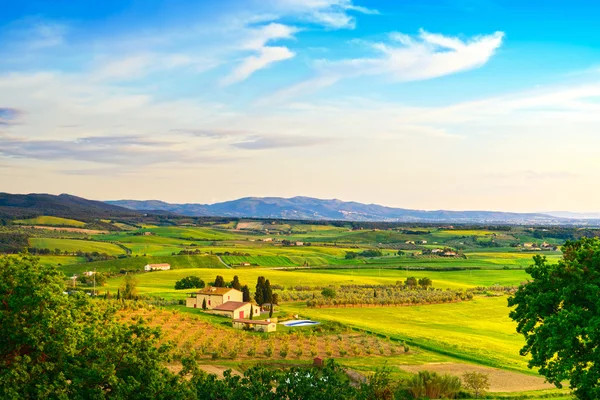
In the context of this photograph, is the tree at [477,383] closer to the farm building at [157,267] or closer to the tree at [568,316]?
the tree at [568,316]

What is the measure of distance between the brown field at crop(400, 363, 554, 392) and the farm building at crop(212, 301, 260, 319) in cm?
3248

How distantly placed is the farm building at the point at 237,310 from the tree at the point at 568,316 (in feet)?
177

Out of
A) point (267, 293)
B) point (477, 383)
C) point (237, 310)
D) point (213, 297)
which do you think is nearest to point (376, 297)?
point (267, 293)

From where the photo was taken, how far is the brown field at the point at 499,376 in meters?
43.3

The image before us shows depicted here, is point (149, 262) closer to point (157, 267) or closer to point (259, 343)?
point (157, 267)

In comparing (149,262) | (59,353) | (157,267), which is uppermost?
(59,353)

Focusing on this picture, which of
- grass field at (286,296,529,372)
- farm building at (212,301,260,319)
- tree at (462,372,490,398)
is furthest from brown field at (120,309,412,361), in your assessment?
tree at (462,372,490,398)

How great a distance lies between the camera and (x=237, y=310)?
77.2m

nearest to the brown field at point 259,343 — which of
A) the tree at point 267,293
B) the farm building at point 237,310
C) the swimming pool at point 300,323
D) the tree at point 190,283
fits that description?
the swimming pool at point 300,323

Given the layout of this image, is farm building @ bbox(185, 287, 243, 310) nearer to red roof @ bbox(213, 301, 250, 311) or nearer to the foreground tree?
red roof @ bbox(213, 301, 250, 311)

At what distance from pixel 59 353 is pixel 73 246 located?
169 m

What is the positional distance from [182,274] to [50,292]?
10921 centimetres

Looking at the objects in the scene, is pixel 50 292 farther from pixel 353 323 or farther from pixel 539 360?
pixel 353 323

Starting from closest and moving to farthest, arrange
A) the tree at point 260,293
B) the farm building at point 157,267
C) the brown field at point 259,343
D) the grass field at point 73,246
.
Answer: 1. the brown field at point 259,343
2. the tree at point 260,293
3. the farm building at point 157,267
4. the grass field at point 73,246
